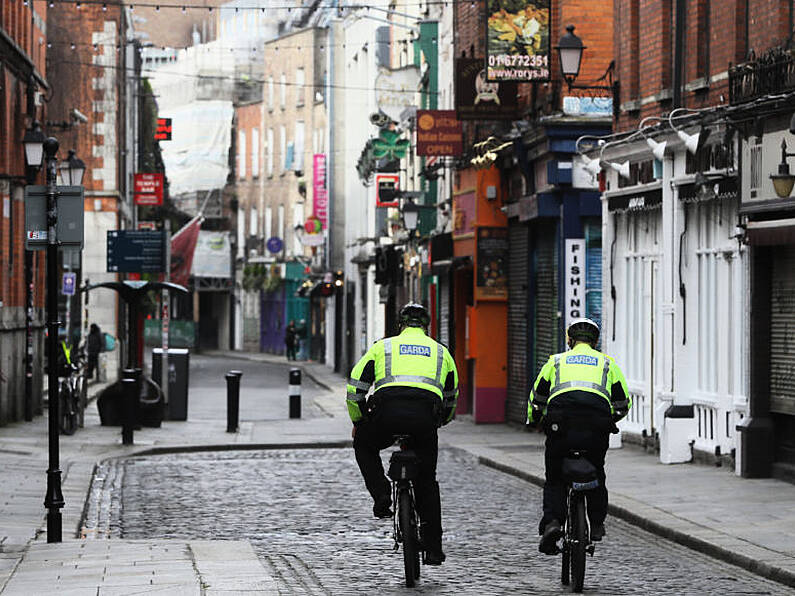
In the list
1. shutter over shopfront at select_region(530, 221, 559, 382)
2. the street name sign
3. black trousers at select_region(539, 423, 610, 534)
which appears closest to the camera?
black trousers at select_region(539, 423, 610, 534)

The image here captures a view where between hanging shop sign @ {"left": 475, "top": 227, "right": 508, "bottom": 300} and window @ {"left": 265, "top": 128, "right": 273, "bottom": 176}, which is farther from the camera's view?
window @ {"left": 265, "top": 128, "right": 273, "bottom": 176}

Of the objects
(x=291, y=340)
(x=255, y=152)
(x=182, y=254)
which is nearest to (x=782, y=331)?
(x=182, y=254)

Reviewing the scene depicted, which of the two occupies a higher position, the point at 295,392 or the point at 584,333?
the point at 584,333

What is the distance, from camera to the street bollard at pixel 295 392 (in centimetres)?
3164

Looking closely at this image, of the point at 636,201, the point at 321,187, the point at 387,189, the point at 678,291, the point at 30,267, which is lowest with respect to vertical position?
the point at 678,291

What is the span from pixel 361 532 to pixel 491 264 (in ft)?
52.3

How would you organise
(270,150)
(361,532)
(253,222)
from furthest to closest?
(253,222) < (270,150) < (361,532)

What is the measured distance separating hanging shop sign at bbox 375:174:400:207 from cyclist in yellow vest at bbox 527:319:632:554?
103ft

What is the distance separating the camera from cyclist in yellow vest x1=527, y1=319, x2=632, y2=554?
36.2 ft

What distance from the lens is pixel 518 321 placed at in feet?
97.0

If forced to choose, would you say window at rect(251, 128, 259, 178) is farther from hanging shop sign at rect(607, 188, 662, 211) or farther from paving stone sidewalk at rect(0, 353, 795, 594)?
hanging shop sign at rect(607, 188, 662, 211)

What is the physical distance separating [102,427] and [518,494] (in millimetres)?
12093

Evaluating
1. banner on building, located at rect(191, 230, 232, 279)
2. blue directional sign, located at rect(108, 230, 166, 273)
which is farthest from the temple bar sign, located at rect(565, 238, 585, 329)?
banner on building, located at rect(191, 230, 232, 279)

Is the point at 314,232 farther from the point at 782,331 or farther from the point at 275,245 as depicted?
the point at 782,331
